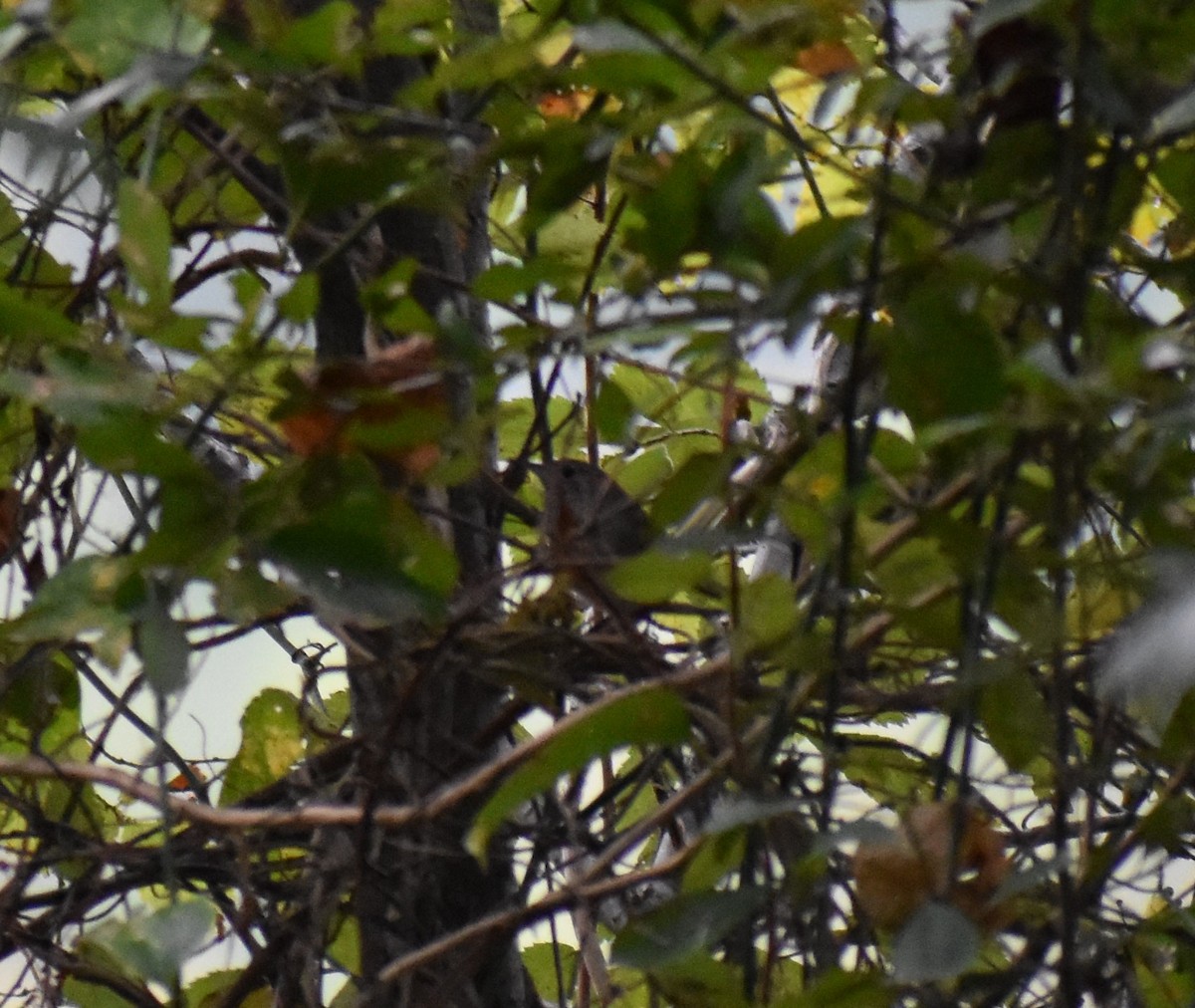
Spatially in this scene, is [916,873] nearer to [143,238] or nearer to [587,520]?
[587,520]

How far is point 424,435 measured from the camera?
66cm

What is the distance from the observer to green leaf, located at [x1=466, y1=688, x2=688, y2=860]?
65 cm

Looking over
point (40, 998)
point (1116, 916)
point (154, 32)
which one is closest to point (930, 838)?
point (1116, 916)

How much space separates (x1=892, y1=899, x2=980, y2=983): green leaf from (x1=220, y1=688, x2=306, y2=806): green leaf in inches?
23.1

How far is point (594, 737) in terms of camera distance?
664mm

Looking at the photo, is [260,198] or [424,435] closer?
[424,435]

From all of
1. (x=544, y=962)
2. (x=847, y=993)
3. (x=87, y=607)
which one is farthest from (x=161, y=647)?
(x=544, y=962)

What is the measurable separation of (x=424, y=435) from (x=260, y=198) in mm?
373

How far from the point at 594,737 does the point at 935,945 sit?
164 millimetres

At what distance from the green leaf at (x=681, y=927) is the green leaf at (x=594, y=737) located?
67 millimetres

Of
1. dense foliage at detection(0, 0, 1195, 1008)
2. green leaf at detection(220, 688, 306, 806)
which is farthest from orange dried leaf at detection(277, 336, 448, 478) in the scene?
green leaf at detection(220, 688, 306, 806)

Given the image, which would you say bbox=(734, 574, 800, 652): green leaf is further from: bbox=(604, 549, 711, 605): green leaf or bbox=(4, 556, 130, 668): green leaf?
bbox=(4, 556, 130, 668): green leaf

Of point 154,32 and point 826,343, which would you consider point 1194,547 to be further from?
point 826,343

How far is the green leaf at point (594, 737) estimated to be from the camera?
65cm
